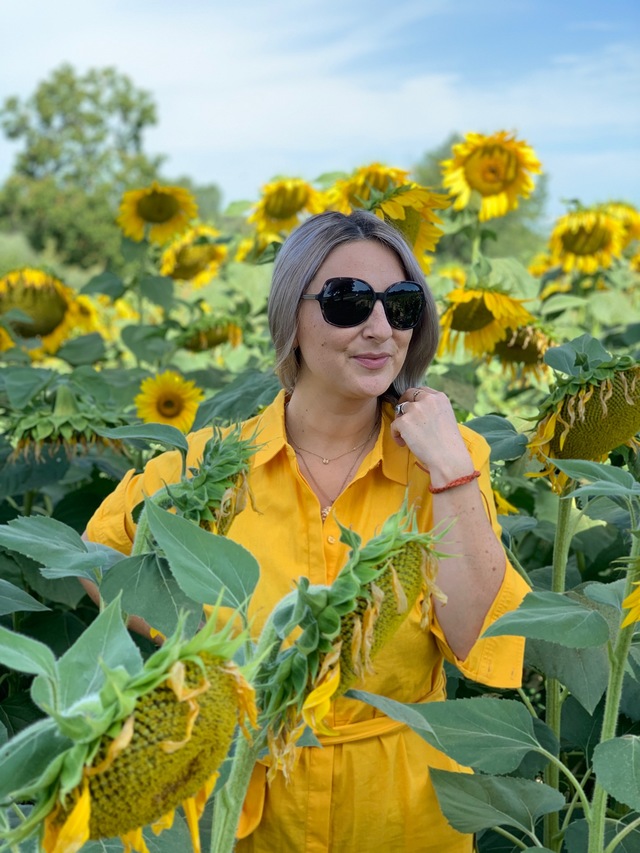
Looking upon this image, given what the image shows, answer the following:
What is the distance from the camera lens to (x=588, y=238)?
10.7ft

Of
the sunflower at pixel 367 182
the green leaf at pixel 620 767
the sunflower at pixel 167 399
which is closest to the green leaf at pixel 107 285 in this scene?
the sunflower at pixel 167 399

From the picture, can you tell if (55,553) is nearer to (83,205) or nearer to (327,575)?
(327,575)

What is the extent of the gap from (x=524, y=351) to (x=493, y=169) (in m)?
0.63

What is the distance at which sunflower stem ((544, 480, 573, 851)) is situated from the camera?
1.38 metres

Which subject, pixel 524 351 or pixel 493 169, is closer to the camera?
pixel 524 351

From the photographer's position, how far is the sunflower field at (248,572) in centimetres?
55

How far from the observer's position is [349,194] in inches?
87.0

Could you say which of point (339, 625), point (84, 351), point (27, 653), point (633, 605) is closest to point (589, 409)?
point (633, 605)

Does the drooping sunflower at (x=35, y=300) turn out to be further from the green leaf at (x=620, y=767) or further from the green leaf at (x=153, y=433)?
the green leaf at (x=620, y=767)

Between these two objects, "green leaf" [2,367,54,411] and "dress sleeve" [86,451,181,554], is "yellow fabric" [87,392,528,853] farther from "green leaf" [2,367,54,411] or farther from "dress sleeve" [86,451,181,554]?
"green leaf" [2,367,54,411]

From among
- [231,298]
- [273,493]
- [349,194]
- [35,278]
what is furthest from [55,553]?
[231,298]

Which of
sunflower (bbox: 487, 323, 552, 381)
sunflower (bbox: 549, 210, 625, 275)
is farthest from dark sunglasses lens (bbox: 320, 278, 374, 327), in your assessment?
sunflower (bbox: 549, 210, 625, 275)

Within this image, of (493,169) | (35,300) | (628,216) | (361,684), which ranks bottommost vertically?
(361,684)

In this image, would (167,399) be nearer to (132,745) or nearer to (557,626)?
(557,626)
